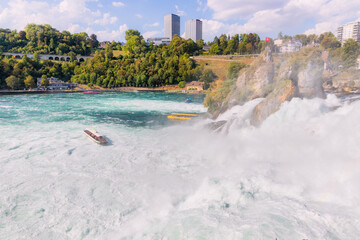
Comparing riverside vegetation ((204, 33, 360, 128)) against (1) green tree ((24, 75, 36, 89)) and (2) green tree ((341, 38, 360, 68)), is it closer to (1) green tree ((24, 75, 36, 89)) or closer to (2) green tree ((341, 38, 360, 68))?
(2) green tree ((341, 38, 360, 68))

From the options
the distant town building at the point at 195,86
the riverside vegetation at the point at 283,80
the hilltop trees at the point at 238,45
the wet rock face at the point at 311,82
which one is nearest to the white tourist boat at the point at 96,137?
the riverside vegetation at the point at 283,80

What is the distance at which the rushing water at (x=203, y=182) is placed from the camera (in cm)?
Result: 994

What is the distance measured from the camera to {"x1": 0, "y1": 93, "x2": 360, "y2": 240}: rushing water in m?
9.94

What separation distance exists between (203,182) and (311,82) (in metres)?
11.7

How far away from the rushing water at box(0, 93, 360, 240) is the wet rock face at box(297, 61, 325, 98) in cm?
97

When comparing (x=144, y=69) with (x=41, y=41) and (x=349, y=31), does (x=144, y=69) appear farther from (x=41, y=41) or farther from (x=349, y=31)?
(x=349, y=31)

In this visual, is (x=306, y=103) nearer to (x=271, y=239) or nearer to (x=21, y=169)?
(x=271, y=239)

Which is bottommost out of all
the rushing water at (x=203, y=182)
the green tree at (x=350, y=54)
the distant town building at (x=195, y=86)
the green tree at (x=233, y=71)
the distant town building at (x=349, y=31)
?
the rushing water at (x=203, y=182)

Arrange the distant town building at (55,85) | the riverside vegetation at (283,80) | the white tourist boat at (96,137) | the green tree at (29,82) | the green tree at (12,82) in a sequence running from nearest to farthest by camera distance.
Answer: the riverside vegetation at (283,80) < the white tourist boat at (96,137) < the green tree at (12,82) < the green tree at (29,82) < the distant town building at (55,85)

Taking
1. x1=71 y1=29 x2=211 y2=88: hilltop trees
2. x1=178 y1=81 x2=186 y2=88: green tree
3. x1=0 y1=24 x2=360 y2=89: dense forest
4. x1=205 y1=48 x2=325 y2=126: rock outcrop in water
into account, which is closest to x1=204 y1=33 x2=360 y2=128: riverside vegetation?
x1=205 y1=48 x2=325 y2=126: rock outcrop in water

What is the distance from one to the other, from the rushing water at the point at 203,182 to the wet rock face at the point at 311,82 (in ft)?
3.17

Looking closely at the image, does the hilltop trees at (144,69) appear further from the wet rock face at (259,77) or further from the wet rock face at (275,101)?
the wet rock face at (275,101)

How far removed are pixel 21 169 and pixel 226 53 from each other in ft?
332

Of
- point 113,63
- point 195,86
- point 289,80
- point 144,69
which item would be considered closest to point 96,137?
point 289,80
